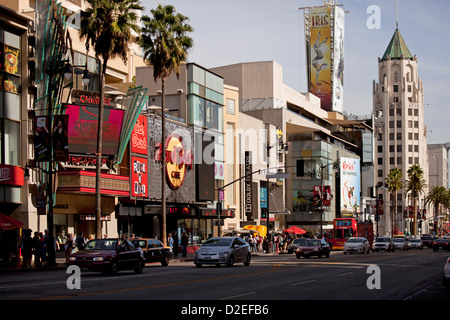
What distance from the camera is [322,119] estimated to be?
126000 millimetres

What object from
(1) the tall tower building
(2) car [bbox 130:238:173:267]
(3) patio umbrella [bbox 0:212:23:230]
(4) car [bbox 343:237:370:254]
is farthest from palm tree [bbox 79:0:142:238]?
(1) the tall tower building

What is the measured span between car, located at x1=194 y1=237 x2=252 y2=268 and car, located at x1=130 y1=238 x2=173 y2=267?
3232 millimetres

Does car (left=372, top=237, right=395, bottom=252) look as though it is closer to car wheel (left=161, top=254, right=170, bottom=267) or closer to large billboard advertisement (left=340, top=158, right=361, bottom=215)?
car wheel (left=161, top=254, right=170, bottom=267)

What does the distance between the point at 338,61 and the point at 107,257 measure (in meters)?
132

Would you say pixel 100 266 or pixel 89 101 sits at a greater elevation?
pixel 89 101

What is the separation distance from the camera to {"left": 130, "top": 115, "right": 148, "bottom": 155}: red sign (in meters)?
51.2

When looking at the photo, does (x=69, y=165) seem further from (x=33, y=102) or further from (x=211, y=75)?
(x=211, y=75)

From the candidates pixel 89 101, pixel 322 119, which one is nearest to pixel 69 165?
pixel 89 101

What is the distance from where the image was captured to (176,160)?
58.2m

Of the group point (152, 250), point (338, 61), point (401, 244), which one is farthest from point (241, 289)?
point (338, 61)

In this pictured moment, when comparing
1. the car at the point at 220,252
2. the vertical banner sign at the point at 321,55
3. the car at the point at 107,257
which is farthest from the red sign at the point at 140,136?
the vertical banner sign at the point at 321,55

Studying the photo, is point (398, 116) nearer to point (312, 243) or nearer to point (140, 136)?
point (140, 136)

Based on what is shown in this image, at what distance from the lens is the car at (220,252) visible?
32375 millimetres

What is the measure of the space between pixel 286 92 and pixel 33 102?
6872cm
